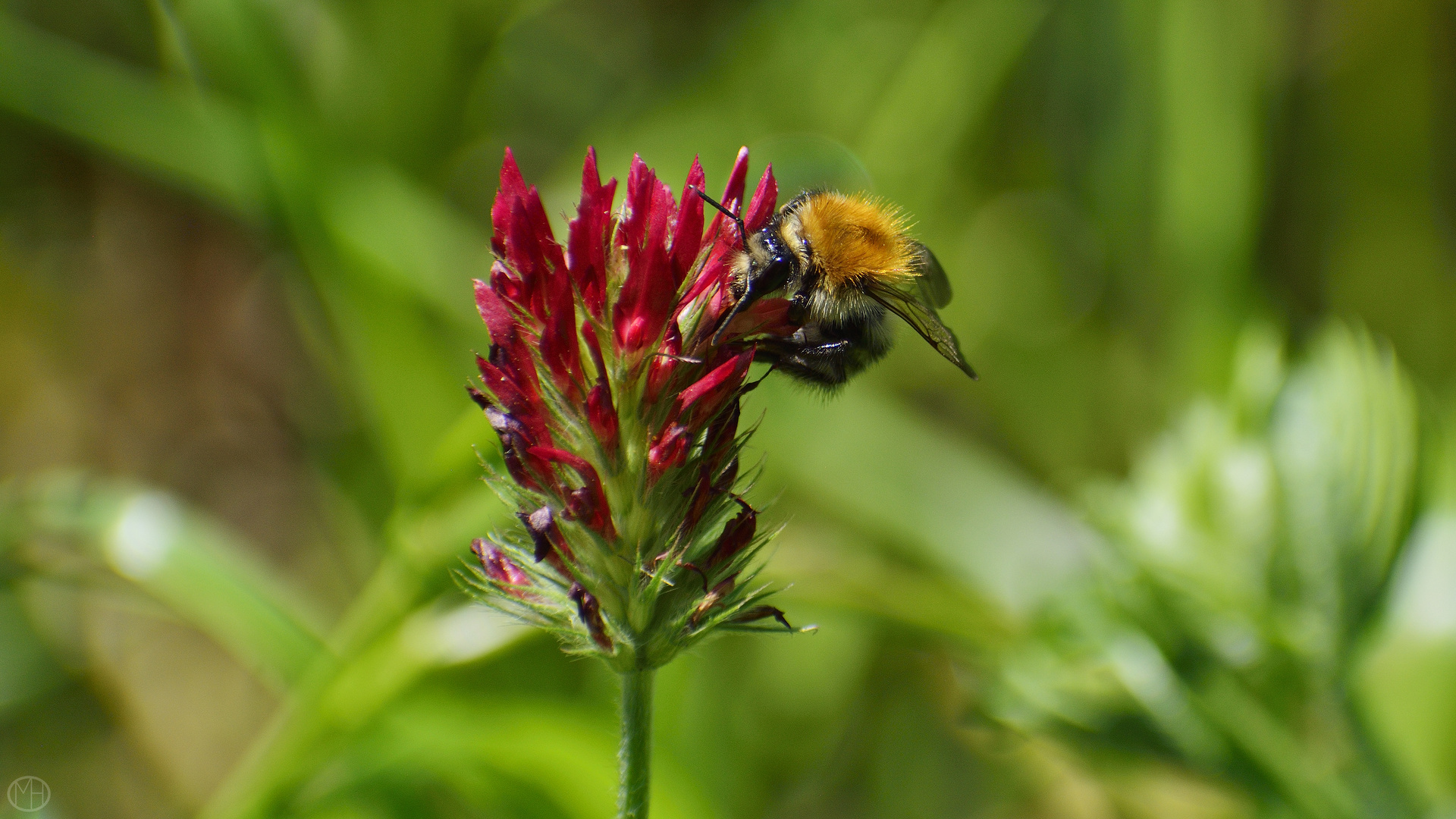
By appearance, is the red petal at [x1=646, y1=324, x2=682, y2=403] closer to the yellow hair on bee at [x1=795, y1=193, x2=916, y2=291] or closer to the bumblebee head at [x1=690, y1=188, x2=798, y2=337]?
the bumblebee head at [x1=690, y1=188, x2=798, y2=337]

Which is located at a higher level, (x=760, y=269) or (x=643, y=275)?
(x=760, y=269)

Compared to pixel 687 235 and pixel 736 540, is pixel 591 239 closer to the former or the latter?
pixel 687 235

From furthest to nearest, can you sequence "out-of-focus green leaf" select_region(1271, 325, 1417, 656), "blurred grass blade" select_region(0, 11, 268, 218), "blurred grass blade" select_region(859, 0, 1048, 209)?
1. "blurred grass blade" select_region(859, 0, 1048, 209)
2. "blurred grass blade" select_region(0, 11, 268, 218)
3. "out-of-focus green leaf" select_region(1271, 325, 1417, 656)

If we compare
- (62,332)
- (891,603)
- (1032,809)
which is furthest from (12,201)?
(1032,809)

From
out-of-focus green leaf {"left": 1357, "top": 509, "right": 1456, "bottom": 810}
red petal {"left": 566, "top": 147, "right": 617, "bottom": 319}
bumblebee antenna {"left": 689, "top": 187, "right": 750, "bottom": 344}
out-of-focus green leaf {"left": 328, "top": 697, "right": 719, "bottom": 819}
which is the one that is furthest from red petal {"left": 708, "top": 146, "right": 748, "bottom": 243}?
out-of-focus green leaf {"left": 1357, "top": 509, "right": 1456, "bottom": 810}

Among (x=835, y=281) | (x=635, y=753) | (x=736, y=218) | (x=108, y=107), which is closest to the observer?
(x=635, y=753)

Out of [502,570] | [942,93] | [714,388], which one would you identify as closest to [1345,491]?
[714,388]
